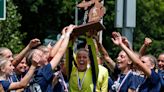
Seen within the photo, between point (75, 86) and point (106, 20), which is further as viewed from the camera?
point (106, 20)

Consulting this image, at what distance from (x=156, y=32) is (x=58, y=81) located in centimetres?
3519

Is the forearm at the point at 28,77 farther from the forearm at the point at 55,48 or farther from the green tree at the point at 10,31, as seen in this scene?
the green tree at the point at 10,31

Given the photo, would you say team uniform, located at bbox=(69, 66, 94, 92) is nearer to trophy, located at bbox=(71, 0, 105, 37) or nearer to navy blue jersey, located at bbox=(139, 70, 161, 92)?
trophy, located at bbox=(71, 0, 105, 37)

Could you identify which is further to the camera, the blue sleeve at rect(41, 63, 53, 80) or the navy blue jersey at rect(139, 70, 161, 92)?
the navy blue jersey at rect(139, 70, 161, 92)

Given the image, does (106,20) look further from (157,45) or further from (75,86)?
(75,86)

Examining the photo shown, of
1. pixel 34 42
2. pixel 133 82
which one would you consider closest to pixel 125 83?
pixel 133 82

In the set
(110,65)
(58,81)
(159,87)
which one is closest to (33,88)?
(58,81)

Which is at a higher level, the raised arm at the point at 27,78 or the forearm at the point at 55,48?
the forearm at the point at 55,48

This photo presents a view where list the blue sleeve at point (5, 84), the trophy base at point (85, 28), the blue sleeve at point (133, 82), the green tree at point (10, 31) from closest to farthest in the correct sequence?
the blue sleeve at point (5, 84) → the trophy base at point (85, 28) → the blue sleeve at point (133, 82) → the green tree at point (10, 31)

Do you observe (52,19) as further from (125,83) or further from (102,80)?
(125,83)

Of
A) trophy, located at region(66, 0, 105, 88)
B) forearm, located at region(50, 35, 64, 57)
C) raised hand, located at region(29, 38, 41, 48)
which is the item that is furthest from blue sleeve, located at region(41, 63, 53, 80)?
raised hand, located at region(29, 38, 41, 48)

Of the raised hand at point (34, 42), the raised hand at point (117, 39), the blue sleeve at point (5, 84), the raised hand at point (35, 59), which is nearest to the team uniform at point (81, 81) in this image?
the raised hand at point (34, 42)

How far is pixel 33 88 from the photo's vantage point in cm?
997

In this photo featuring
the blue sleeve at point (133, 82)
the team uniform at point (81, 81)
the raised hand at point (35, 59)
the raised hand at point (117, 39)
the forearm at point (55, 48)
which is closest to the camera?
the raised hand at point (35, 59)
